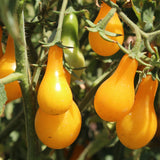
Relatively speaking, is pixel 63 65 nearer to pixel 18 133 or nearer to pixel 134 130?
pixel 134 130

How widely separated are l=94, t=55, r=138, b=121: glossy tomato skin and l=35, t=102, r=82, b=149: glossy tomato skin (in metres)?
0.08

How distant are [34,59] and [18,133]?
0.55 meters

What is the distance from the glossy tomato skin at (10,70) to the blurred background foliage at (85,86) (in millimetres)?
84

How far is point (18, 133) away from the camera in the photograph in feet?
4.75

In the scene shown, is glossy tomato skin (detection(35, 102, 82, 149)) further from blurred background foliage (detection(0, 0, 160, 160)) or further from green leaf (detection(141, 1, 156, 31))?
green leaf (detection(141, 1, 156, 31))

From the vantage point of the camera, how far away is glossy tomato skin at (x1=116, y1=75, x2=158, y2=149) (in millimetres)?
773

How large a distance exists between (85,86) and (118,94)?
20.8 inches

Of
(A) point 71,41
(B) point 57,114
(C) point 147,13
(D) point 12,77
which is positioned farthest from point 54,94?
(C) point 147,13

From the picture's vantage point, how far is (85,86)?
1.24 m

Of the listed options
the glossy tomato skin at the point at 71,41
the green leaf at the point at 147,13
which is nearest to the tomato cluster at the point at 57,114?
the glossy tomato skin at the point at 71,41

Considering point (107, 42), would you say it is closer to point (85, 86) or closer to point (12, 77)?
point (12, 77)

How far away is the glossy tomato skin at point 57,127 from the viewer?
749mm

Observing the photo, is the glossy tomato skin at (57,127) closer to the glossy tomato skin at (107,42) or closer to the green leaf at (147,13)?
the glossy tomato skin at (107,42)

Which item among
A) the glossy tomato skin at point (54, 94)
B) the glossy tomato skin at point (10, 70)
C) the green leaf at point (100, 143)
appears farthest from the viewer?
the green leaf at point (100, 143)
